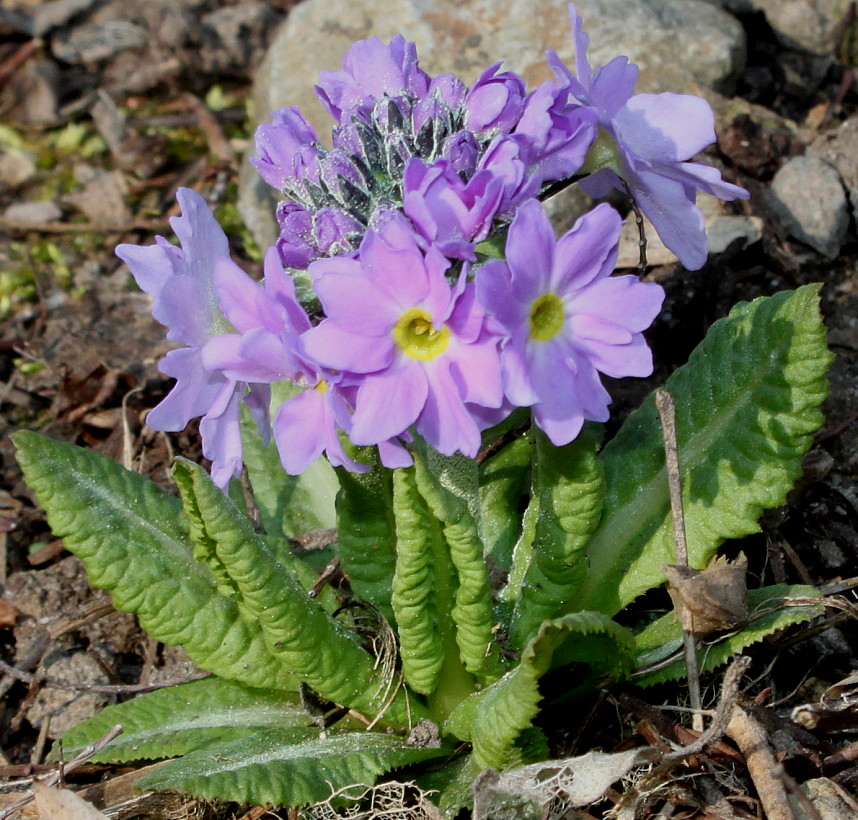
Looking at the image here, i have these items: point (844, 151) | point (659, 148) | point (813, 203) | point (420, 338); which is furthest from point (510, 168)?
point (844, 151)

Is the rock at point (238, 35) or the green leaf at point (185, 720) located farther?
the rock at point (238, 35)

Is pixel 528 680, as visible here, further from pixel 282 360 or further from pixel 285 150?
pixel 285 150

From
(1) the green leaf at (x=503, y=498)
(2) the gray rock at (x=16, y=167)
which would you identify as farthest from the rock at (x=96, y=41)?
(1) the green leaf at (x=503, y=498)

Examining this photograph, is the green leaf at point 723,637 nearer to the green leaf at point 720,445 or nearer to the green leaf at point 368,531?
the green leaf at point 720,445

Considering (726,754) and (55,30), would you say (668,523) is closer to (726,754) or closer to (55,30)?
Answer: (726,754)

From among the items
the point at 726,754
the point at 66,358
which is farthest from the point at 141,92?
the point at 726,754

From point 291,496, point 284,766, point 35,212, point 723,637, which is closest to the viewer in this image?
point 284,766
